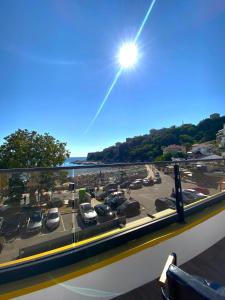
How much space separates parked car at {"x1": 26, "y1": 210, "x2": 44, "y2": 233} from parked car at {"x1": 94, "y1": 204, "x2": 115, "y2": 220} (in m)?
0.54

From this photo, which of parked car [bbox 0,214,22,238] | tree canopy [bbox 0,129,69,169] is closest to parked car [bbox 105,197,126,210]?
parked car [bbox 0,214,22,238]

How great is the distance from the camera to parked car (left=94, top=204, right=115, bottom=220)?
2.06m

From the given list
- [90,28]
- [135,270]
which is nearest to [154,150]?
[90,28]

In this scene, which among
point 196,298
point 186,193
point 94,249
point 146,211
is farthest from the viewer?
point 186,193

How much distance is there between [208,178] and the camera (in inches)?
145

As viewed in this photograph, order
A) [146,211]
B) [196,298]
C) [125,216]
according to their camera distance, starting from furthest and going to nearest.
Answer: [146,211] → [125,216] → [196,298]

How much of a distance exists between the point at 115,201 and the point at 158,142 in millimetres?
87793

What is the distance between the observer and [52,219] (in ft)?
5.76

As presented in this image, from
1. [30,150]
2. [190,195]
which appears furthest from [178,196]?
[30,150]

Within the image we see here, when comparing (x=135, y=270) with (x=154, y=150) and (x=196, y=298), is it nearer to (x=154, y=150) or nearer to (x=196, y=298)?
(x=196, y=298)

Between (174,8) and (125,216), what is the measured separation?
6.51 metres

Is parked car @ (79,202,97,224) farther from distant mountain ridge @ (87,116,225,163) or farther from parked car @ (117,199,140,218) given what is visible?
distant mountain ridge @ (87,116,225,163)

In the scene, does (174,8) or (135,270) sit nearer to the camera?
(135,270)

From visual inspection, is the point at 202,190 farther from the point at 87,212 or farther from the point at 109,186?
the point at 87,212
